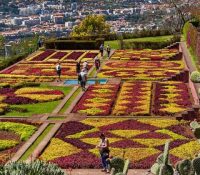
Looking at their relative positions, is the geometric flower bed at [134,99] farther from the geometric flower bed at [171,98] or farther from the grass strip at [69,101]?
the grass strip at [69,101]

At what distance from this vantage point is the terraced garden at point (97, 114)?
1574cm

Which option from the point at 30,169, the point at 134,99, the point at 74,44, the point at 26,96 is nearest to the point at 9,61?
the point at 74,44

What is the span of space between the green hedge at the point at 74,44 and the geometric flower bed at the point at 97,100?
20.5 metres

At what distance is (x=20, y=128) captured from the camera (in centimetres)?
1906

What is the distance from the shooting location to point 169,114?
20797 millimetres

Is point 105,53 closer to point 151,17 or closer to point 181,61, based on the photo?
point 181,61

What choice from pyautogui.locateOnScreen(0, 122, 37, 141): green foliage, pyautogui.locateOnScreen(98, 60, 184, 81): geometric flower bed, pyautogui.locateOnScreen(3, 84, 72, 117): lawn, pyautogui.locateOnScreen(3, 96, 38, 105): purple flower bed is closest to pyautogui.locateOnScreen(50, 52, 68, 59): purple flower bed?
pyautogui.locateOnScreen(98, 60, 184, 81): geometric flower bed

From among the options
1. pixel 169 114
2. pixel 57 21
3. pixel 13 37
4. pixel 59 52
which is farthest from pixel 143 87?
pixel 57 21

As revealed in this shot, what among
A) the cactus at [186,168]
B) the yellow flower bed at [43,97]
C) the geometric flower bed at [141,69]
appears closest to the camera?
the cactus at [186,168]

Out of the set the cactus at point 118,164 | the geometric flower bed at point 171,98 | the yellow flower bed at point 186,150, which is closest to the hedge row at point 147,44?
the geometric flower bed at point 171,98

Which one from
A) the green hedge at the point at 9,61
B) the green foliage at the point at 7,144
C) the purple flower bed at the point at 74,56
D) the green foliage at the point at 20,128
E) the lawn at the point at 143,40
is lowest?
the lawn at the point at 143,40

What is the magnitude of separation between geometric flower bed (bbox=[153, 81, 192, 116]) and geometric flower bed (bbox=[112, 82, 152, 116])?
0.42 meters

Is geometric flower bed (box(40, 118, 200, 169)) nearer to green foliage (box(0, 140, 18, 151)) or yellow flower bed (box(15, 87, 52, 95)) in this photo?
green foliage (box(0, 140, 18, 151))

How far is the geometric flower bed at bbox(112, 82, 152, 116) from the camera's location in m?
21.4
